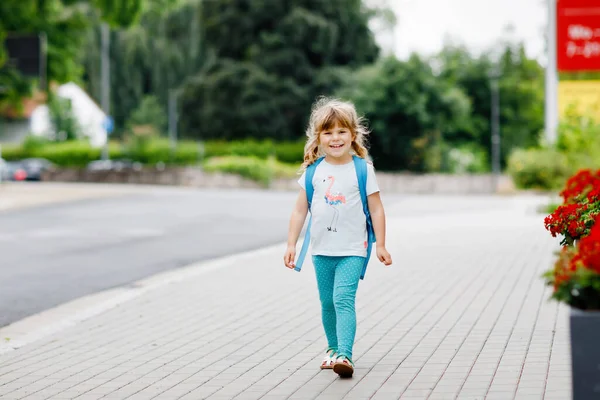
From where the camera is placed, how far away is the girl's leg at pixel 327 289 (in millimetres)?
6621

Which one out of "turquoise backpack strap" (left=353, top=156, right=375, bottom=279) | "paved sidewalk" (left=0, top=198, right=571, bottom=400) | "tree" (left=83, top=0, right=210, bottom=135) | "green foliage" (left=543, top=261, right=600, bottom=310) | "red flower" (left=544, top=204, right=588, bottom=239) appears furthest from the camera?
"tree" (left=83, top=0, right=210, bottom=135)

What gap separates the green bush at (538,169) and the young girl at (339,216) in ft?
72.6

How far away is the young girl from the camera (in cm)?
651

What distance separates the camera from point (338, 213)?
6547 mm

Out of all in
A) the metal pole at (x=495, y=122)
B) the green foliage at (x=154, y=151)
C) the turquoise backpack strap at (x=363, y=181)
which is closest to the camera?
the turquoise backpack strap at (x=363, y=181)

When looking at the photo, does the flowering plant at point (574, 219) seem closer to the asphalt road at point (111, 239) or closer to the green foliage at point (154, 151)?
the asphalt road at point (111, 239)

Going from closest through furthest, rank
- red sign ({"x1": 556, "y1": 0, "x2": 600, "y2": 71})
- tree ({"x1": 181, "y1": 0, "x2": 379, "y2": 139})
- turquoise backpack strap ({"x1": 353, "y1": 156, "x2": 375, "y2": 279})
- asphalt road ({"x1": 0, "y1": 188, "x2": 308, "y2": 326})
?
turquoise backpack strap ({"x1": 353, "y1": 156, "x2": 375, "y2": 279}) < asphalt road ({"x1": 0, "y1": 188, "x2": 308, "y2": 326}) < red sign ({"x1": 556, "y1": 0, "x2": 600, "y2": 71}) < tree ({"x1": 181, "y1": 0, "x2": 379, "y2": 139})

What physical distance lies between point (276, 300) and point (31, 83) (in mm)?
29756

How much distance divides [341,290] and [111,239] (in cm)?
1290

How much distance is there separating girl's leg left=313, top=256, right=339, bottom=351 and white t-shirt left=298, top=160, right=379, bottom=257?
0.07 m

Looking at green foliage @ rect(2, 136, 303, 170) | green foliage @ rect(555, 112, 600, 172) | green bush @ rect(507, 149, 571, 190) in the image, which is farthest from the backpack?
green foliage @ rect(2, 136, 303, 170)

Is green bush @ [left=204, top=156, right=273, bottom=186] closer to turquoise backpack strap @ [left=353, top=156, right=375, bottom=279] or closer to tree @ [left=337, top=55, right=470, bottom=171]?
tree @ [left=337, top=55, right=470, bottom=171]

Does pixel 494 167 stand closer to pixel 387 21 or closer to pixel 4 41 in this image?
pixel 387 21

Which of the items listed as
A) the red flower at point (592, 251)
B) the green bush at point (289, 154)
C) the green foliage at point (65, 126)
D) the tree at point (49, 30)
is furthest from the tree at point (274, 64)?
the red flower at point (592, 251)
